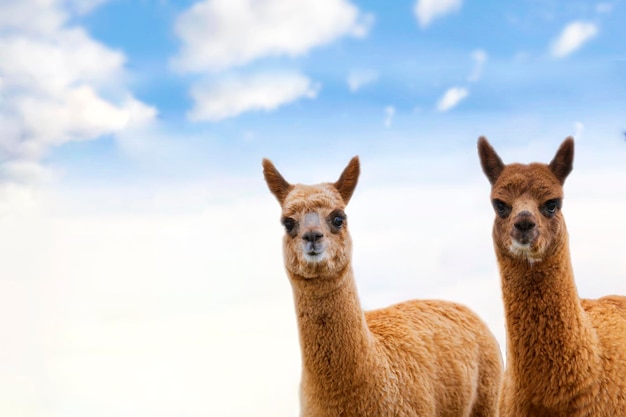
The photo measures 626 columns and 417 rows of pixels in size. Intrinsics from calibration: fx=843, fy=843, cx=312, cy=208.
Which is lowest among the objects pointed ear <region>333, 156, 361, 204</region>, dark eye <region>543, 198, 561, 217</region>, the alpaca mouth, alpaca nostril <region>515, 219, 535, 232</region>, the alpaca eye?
the alpaca mouth

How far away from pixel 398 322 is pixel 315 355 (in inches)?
74.0

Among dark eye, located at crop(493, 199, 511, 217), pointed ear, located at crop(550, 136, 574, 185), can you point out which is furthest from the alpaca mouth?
pointed ear, located at crop(550, 136, 574, 185)

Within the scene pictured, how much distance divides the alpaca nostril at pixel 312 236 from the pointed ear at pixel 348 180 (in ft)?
3.76

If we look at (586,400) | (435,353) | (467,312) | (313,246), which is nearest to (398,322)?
(435,353)

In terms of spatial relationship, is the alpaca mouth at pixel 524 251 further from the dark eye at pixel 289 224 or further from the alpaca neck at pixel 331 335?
the dark eye at pixel 289 224

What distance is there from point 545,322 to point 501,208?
1245mm

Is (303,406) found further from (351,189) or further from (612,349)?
(612,349)

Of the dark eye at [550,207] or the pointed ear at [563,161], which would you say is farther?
the pointed ear at [563,161]

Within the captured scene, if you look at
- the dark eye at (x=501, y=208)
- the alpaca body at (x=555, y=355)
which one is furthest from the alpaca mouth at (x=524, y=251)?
the dark eye at (x=501, y=208)

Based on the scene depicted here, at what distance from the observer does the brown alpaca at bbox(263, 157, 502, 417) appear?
31.4 feet

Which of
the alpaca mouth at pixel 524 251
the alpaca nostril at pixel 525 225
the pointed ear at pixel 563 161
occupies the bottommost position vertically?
the alpaca mouth at pixel 524 251

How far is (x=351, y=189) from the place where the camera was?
10.4 meters

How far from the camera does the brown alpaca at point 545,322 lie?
847 centimetres

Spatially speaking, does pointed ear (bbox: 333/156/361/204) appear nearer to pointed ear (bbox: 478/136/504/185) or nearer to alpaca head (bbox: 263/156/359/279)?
alpaca head (bbox: 263/156/359/279)
